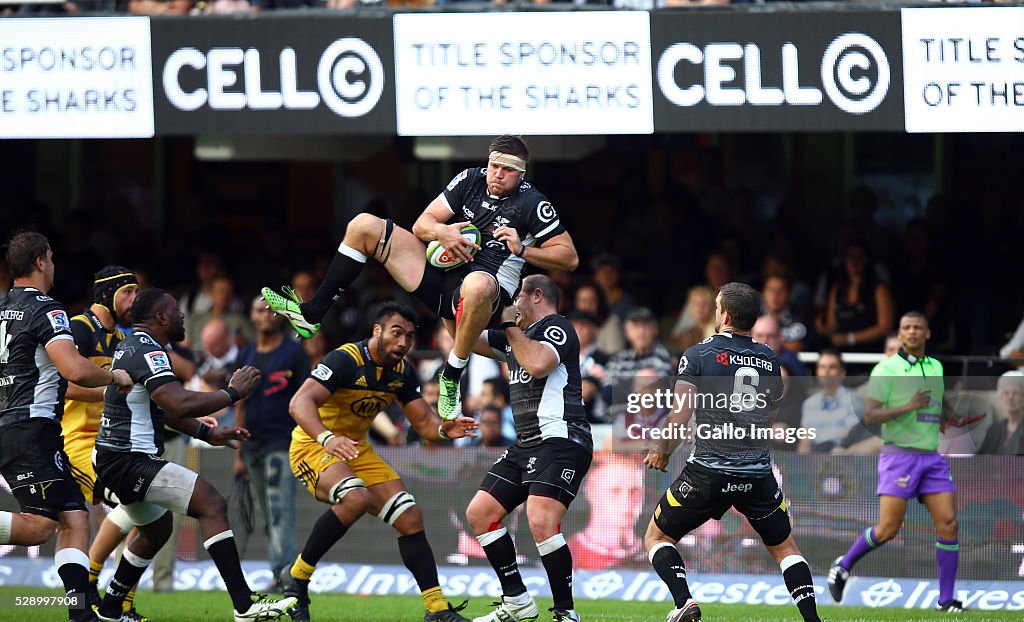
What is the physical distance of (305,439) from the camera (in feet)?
31.0

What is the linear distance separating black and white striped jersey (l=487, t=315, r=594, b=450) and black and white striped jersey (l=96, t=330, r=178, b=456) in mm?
→ 2211

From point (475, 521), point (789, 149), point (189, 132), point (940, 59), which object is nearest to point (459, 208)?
point (475, 521)

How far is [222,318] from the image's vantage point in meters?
13.6

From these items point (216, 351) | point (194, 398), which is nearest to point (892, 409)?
point (194, 398)

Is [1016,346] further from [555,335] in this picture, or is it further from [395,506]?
[395,506]

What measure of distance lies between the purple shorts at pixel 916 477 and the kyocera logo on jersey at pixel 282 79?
5197 millimetres

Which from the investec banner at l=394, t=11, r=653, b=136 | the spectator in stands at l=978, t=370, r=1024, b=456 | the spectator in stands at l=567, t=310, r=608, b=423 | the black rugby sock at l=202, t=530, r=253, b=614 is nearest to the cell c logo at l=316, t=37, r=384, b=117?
the investec banner at l=394, t=11, r=653, b=136

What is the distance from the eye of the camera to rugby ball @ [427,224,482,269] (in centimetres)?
826

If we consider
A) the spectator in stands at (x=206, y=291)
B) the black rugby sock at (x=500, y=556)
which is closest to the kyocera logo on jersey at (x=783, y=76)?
the black rugby sock at (x=500, y=556)

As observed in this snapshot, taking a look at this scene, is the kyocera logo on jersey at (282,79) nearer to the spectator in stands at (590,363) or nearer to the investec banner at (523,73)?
the investec banner at (523,73)

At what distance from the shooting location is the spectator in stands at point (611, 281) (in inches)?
524

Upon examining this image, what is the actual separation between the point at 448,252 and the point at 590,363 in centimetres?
426

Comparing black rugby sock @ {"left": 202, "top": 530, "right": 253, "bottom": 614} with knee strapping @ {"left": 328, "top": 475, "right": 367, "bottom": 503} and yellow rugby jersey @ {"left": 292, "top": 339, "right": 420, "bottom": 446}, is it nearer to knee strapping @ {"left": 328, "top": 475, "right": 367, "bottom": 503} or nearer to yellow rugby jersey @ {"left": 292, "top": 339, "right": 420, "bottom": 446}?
knee strapping @ {"left": 328, "top": 475, "right": 367, "bottom": 503}

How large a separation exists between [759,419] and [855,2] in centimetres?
484
